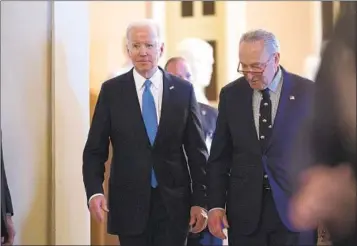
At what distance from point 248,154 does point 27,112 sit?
4.35 ft

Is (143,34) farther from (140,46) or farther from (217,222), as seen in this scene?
(217,222)

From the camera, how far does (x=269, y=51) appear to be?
188 cm

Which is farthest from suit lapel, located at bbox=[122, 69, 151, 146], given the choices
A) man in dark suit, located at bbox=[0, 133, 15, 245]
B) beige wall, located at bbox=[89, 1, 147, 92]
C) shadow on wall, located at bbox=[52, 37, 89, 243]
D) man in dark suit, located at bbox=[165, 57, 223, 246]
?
beige wall, located at bbox=[89, 1, 147, 92]

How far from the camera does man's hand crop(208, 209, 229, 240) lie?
1.93m

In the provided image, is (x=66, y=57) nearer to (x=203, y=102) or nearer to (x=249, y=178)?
(x=203, y=102)

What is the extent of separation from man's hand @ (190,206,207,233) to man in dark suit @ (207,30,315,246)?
0.08 m

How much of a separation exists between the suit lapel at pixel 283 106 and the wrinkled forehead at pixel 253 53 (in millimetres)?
129

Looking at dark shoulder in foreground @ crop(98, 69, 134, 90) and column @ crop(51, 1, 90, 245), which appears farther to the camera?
column @ crop(51, 1, 90, 245)

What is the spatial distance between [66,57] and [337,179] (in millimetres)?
1876

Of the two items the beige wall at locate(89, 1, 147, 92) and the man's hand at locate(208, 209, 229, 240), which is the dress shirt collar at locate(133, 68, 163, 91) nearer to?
the man's hand at locate(208, 209, 229, 240)

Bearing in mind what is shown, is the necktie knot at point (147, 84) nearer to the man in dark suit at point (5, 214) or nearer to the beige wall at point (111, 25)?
the man in dark suit at point (5, 214)

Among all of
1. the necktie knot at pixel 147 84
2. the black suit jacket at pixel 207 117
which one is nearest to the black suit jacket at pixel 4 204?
the necktie knot at pixel 147 84

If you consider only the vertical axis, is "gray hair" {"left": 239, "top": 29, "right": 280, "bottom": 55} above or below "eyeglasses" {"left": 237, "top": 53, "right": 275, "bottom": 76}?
above

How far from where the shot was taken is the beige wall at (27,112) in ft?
9.09
